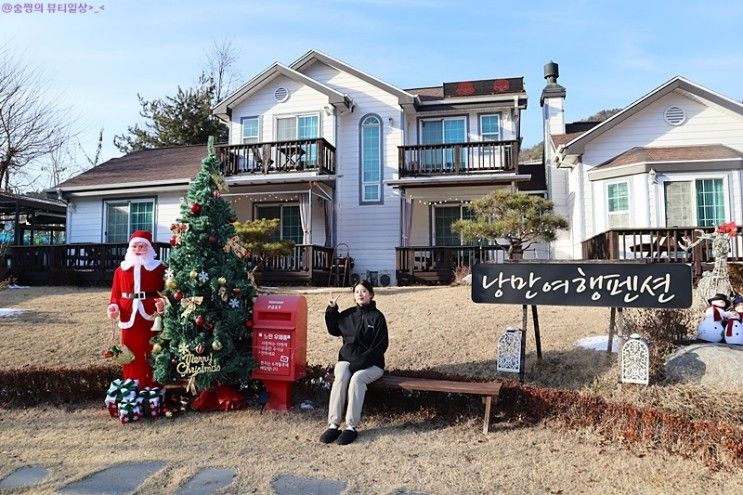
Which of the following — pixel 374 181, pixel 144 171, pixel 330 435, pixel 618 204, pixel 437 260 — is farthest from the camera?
pixel 144 171

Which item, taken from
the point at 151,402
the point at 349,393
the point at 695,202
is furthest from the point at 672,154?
the point at 151,402

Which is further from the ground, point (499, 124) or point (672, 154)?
point (499, 124)

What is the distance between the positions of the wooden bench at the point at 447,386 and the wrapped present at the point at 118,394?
7.97 ft

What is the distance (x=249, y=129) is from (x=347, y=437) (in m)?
15.3

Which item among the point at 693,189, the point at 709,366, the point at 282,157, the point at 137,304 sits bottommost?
the point at 709,366

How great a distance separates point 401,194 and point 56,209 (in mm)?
13006

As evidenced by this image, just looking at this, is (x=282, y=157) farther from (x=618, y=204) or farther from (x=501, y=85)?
(x=618, y=204)

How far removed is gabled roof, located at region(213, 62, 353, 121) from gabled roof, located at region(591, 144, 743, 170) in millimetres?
7948

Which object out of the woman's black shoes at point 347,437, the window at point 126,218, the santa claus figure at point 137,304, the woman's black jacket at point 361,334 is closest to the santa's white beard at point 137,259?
the santa claus figure at point 137,304

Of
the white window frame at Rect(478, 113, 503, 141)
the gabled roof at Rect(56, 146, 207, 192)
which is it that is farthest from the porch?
the white window frame at Rect(478, 113, 503, 141)

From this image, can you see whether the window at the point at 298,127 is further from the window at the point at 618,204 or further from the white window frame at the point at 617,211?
the window at the point at 618,204

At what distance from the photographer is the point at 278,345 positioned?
5527 millimetres

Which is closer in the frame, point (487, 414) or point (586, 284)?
point (487, 414)

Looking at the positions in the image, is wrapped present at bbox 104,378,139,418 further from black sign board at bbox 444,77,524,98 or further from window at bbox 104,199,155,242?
black sign board at bbox 444,77,524,98
